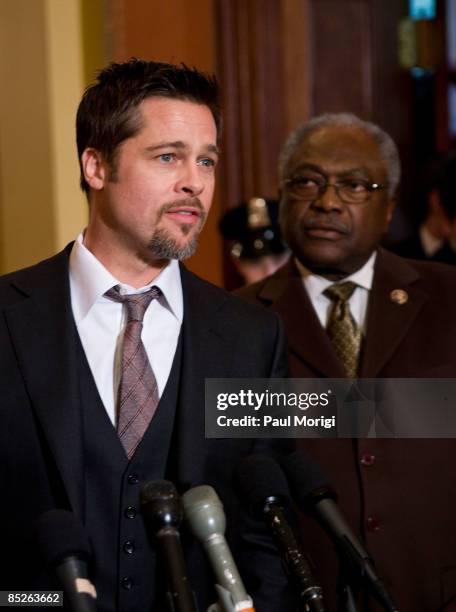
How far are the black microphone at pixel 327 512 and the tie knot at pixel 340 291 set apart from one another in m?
0.61

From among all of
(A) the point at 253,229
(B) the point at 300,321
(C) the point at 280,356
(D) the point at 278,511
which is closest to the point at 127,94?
(C) the point at 280,356

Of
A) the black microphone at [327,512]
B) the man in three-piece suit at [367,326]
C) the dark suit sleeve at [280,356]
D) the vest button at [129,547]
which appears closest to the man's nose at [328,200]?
the man in three-piece suit at [367,326]

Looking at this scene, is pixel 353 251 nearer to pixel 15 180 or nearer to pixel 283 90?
pixel 15 180

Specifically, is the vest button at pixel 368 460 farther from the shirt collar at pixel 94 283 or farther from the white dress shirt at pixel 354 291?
the shirt collar at pixel 94 283

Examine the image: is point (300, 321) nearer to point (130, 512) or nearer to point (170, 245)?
point (170, 245)

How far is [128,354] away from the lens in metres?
1.62

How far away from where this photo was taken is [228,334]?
5.60 ft

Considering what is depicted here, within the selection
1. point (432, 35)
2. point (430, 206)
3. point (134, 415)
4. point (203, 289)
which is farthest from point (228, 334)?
point (432, 35)

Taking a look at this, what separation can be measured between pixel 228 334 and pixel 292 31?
7.06ft

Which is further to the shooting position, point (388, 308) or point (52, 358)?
point (388, 308)

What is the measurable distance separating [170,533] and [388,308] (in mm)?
910

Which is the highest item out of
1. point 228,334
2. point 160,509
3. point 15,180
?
point 15,180

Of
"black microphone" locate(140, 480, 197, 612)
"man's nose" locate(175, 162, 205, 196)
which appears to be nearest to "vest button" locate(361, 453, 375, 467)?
"man's nose" locate(175, 162, 205, 196)

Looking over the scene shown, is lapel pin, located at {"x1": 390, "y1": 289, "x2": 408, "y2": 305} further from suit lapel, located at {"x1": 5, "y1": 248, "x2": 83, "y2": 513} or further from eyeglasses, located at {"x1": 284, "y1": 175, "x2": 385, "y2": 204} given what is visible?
suit lapel, located at {"x1": 5, "y1": 248, "x2": 83, "y2": 513}
